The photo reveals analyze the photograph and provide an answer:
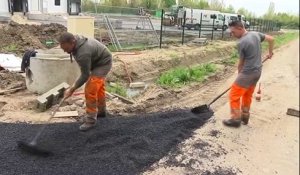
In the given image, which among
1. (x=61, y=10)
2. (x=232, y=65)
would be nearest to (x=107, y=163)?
(x=232, y=65)

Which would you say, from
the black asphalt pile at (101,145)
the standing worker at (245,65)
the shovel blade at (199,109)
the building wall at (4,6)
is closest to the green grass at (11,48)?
the black asphalt pile at (101,145)

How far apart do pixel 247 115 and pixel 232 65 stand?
27.7 ft

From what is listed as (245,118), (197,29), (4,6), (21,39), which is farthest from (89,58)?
(197,29)

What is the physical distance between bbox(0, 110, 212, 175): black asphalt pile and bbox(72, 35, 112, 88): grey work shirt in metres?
0.93

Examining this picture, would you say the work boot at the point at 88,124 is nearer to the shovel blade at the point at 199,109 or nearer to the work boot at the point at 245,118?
the shovel blade at the point at 199,109

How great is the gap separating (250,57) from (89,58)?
2.86 metres

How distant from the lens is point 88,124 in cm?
619

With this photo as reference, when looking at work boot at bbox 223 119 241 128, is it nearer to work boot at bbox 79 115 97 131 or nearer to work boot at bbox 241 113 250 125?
work boot at bbox 241 113 250 125

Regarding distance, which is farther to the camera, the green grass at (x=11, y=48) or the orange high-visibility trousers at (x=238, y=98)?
the green grass at (x=11, y=48)

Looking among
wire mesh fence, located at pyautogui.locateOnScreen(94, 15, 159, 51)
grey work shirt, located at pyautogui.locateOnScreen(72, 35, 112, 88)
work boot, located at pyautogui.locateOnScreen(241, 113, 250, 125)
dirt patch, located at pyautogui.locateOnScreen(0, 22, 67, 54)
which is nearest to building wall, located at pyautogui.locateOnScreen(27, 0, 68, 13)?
dirt patch, located at pyautogui.locateOnScreen(0, 22, 67, 54)

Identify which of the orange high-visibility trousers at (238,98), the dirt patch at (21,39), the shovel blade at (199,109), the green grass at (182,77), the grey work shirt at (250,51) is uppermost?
the grey work shirt at (250,51)

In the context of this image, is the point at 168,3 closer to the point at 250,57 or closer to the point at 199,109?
the point at 199,109

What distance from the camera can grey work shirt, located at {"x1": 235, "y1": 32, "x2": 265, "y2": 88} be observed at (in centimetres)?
638

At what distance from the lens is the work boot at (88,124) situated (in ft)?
20.0
